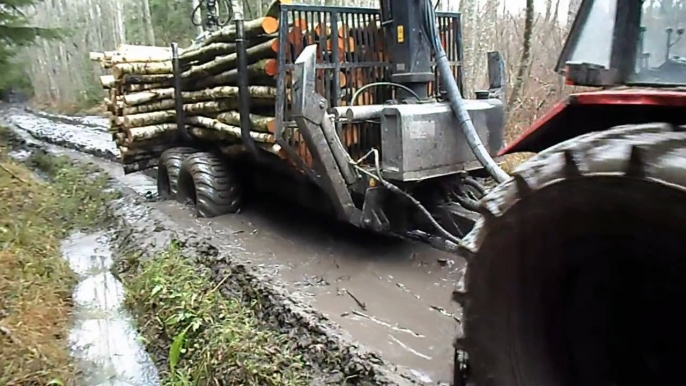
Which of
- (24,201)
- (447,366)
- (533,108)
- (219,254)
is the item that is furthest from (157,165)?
(447,366)

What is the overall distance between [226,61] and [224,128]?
2.37ft

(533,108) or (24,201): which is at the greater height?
(533,108)

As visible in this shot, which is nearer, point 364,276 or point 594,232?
point 594,232

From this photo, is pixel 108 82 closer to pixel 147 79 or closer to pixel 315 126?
pixel 147 79

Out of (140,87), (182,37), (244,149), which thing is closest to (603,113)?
(244,149)

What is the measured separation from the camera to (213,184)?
7.07 meters

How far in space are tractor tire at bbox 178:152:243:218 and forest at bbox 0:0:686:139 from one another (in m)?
3.13

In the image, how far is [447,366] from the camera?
352cm

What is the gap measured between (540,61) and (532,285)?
9344mm

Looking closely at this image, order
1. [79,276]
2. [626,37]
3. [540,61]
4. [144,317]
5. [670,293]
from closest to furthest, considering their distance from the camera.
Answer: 1. [670,293]
2. [626,37]
3. [144,317]
4. [79,276]
5. [540,61]

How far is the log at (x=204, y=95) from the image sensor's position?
585 cm

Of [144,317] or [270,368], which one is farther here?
[144,317]

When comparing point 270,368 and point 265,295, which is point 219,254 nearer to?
point 265,295

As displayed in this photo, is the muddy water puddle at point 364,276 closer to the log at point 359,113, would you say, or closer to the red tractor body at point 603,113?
the log at point 359,113
